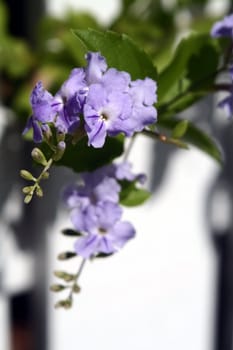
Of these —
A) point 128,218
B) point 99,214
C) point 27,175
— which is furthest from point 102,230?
point 128,218

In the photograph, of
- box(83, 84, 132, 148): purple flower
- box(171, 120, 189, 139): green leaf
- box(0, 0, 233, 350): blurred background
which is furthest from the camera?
box(0, 0, 233, 350): blurred background

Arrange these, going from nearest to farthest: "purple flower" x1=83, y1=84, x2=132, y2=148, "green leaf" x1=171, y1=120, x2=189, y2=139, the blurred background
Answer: "purple flower" x1=83, y1=84, x2=132, y2=148
"green leaf" x1=171, y1=120, x2=189, y2=139
the blurred background

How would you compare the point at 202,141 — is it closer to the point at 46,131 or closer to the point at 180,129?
the point at 180,129

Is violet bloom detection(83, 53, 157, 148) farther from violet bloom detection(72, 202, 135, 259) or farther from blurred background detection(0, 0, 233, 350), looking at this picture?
blurred background detection(0, 0, 233, 350)

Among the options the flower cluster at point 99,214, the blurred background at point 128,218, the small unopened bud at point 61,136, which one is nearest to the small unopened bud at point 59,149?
the small unopened bud at point 61,136

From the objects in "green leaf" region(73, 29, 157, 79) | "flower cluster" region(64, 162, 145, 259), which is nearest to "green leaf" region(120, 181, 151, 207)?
"flower cluster" region(64, 162, 145, 259)

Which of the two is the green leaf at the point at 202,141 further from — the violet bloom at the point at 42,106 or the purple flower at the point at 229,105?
the violet bloom at the point at 42,106
